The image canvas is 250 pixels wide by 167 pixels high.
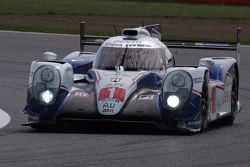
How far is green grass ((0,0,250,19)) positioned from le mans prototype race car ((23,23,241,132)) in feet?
74.9

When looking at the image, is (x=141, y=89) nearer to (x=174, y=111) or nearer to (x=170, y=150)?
(x=174, y=111)

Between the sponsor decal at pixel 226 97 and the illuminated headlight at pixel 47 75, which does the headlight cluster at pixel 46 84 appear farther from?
the sponsor decal at pixel 226 97

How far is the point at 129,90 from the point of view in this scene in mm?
10547

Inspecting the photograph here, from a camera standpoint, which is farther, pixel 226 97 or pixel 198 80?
pixel 226 97

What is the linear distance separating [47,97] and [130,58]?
4.14 ft

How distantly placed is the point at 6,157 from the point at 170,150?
64.7 inches

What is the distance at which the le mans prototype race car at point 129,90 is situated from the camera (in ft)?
34.2

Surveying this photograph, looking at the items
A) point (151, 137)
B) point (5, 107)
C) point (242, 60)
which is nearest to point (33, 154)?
point (151, 137)

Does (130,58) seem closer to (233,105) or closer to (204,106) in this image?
(204,106)

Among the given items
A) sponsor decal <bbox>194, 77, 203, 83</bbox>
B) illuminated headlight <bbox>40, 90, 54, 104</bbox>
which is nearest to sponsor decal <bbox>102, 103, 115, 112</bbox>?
illuminated headlight <bbox>40, 90, 54, 104</bbox>

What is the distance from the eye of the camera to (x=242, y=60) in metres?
21.4

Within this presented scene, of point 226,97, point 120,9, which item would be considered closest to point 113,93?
point 226,97

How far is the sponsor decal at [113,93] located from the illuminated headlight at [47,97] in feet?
2.02

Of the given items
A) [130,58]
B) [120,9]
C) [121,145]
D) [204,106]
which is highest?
[120,9]
